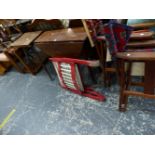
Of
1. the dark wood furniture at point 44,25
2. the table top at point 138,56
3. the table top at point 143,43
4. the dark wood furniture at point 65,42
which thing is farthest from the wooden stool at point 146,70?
the dark wood furniture at point 44,25

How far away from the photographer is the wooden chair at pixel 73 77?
1871 mm

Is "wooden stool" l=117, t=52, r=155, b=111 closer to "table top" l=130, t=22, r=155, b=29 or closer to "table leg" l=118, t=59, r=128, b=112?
"table leg" l=118, t=59, r=128, b=112

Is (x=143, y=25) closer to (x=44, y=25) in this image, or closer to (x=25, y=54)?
(x=44, y=25)

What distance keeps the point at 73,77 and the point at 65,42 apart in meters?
0.45

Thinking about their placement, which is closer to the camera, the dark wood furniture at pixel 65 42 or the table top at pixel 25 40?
the dark wood furniture at pixel 65 42

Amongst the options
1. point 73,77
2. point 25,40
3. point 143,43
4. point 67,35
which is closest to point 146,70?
point 143,43

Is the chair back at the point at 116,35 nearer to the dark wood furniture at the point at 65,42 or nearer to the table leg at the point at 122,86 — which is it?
the table leg at the point at 122,86

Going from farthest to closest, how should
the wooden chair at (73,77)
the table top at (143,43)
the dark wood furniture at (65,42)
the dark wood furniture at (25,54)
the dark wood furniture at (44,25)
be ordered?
the dark wood furniture at (25,54), the dark wood furniture at (44,25), the wooden chair at (73,77), the dark wood furniture at (65,42), the table top at (143,43)

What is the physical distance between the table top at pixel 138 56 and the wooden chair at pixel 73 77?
0.55 m

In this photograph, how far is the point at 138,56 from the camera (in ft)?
3.78

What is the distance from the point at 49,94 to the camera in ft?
7.54

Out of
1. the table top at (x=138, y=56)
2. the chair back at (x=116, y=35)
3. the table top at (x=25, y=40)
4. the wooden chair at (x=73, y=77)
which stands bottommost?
the wooden chair at (x=73, y=77)

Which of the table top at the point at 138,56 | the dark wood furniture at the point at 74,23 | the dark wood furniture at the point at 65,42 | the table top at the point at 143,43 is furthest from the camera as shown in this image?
the dark wood furniture at the point at 74,23

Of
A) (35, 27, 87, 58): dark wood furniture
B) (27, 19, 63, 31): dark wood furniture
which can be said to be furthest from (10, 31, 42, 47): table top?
(35, 27, 87, 58): dark wood furniture
